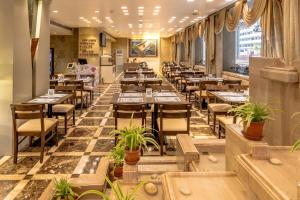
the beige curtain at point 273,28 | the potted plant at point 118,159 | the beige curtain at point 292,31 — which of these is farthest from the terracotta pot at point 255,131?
the beige curtain at point 273,28

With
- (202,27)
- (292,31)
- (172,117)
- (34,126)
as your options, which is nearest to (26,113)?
(34,126)

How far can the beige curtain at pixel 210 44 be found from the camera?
12015 millimetres

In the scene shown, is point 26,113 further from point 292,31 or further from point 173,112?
point 292,31

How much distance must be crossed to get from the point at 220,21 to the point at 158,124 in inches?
269

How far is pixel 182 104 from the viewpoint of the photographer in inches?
191

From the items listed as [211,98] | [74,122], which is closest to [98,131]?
[74,122]

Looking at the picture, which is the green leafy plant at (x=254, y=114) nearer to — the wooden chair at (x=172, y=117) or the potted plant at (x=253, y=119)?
the potted plant at (x=253, y=119)

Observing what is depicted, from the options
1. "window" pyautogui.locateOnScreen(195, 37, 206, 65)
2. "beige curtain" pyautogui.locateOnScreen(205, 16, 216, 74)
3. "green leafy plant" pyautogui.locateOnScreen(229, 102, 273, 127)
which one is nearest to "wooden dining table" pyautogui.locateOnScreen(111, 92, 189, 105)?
"green leafy plant" pyautogui.locateOnScreen(229, 102, 273, 127)

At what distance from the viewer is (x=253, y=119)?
90.5 inches

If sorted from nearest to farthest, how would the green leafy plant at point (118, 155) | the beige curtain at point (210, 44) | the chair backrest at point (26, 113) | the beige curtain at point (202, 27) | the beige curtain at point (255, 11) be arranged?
the green leafy plant at point (118, 155) < the chair backrest at point (26, 113) < the beige curtain at point (255, 11) < the beige curtain at point (210, 44) < the beige curtain at point (202, 27)

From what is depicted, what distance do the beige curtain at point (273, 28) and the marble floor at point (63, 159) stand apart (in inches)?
76.5

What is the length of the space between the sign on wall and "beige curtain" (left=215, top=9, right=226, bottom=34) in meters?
7.00

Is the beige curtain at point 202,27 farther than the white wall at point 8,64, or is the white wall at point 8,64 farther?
the beige curtain at point 202,27

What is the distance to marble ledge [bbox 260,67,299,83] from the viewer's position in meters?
2.57
